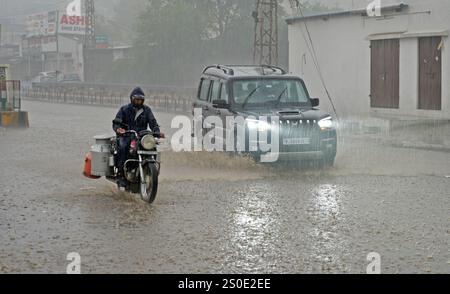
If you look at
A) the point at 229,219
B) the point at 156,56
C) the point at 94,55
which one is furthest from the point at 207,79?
the point at 94,55

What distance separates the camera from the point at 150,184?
10.9m

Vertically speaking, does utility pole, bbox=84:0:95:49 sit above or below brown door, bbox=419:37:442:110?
above

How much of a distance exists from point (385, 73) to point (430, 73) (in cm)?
234

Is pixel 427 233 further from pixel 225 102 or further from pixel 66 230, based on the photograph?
pixel 225 102

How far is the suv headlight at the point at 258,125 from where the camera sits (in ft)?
46.4

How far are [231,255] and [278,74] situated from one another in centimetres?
873

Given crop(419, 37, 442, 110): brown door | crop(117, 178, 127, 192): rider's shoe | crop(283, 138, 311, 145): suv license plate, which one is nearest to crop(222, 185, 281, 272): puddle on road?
crop(117, 178, 127, 192): rider's shoe

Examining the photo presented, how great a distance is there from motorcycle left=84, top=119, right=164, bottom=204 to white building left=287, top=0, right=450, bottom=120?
15.5m

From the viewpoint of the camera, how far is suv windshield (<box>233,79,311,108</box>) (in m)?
15.3

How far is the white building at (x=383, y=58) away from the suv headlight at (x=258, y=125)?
1228 centimetres

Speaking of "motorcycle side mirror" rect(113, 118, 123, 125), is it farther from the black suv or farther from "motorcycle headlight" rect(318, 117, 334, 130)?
"motorcycle headlight" rect(318, 117, 334, 130)

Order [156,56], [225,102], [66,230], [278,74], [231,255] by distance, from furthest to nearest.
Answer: [156,56] → [278,74] → [225,102] → [66,230] → [231,255]

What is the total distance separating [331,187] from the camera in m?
12.6

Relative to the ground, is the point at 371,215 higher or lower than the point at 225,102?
lower
